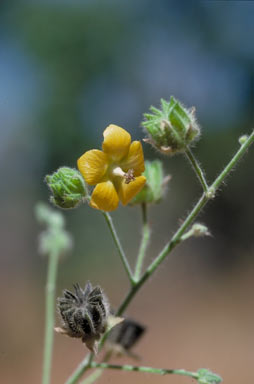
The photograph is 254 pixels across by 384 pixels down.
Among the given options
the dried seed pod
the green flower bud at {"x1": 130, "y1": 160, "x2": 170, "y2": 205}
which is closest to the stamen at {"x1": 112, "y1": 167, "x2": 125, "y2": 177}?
the green flower bud at {"x1": 130, "y1": 160, "x2": 170, "y2": 205}

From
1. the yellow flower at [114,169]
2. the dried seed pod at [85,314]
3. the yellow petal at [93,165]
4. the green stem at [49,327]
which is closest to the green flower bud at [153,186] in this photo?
the yellow flower at [114,169]

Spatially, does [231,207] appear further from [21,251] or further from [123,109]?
[21,251]

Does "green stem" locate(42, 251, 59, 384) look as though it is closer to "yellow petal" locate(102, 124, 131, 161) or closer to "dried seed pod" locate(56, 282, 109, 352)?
"dried seed pod" locate(56, 282, 109, 352)

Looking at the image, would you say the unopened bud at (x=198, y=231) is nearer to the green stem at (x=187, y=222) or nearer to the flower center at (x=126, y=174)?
the green stem at (x=187, y=222)

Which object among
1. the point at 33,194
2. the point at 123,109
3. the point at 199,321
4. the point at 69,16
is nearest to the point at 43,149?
the point at 33,194

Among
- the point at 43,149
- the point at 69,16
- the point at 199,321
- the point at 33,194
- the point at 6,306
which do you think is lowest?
the point at 199,321

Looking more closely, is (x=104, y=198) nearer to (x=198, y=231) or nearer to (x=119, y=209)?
(x=198, y=231)
